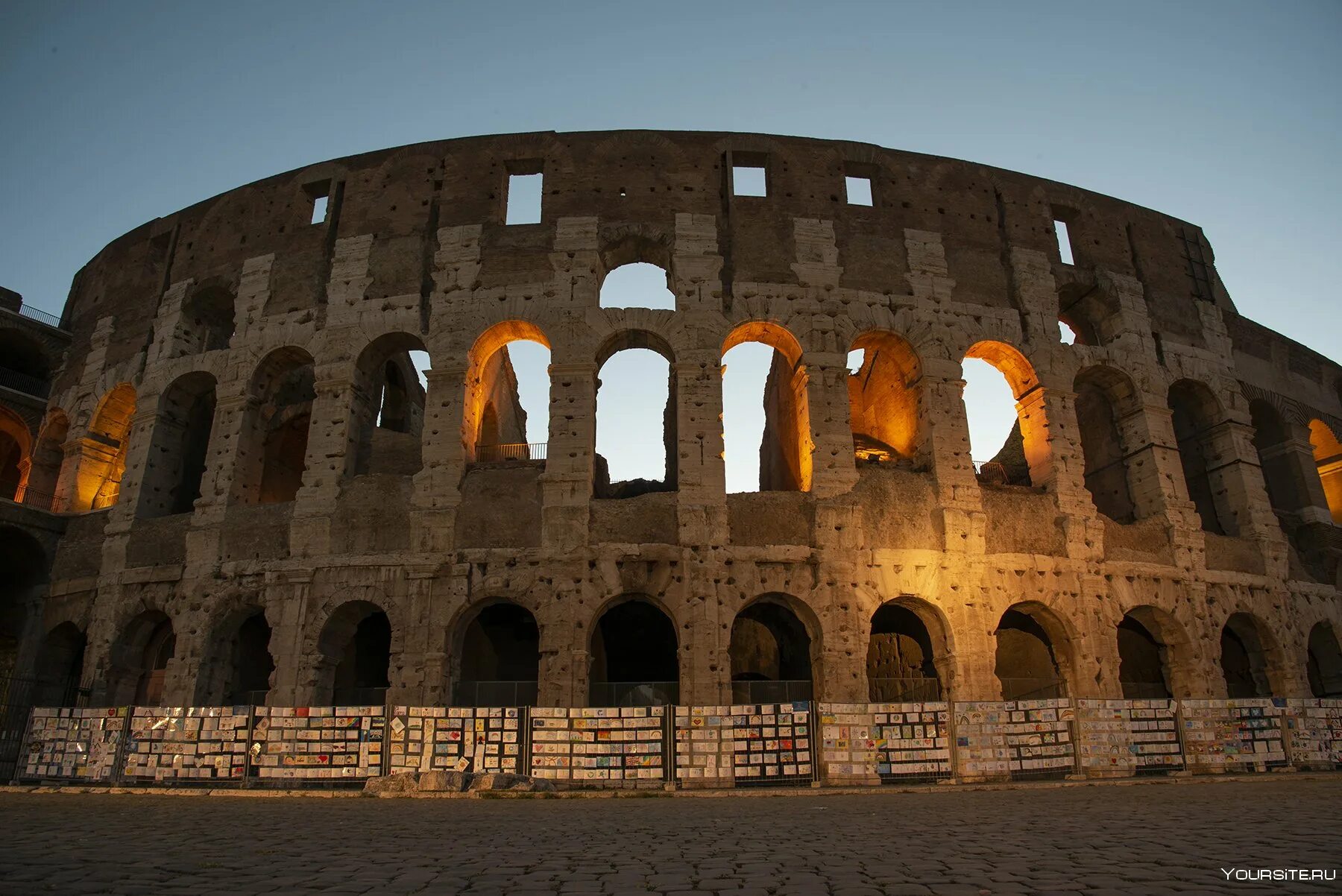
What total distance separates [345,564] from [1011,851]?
11.9m

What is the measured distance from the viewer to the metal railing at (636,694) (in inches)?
523

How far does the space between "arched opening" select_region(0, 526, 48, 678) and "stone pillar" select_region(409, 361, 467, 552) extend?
350 inches

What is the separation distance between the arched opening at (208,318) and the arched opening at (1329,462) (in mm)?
25619

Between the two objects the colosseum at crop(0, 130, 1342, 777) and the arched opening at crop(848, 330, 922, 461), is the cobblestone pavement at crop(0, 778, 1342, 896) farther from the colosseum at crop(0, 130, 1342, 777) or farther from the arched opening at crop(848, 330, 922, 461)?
the arched opening at crop(848, 330, 922, 461)

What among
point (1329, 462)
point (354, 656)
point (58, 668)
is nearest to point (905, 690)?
point (354, 656)

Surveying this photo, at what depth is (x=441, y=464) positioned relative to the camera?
14680mm

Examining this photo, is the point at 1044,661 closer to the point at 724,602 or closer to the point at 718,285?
the point at 724,602

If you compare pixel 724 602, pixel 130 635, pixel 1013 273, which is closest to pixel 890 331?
pixel 1013 273

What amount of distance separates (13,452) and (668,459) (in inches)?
701

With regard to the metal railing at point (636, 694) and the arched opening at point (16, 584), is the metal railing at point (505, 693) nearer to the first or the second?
the metal railing at point (636, 694)

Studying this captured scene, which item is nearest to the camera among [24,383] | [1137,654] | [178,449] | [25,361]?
[178,449]

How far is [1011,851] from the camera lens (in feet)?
17.7

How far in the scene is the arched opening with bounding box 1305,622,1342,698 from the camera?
17.2 meters

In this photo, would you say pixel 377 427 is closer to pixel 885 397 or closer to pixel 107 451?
pixel 107 451
